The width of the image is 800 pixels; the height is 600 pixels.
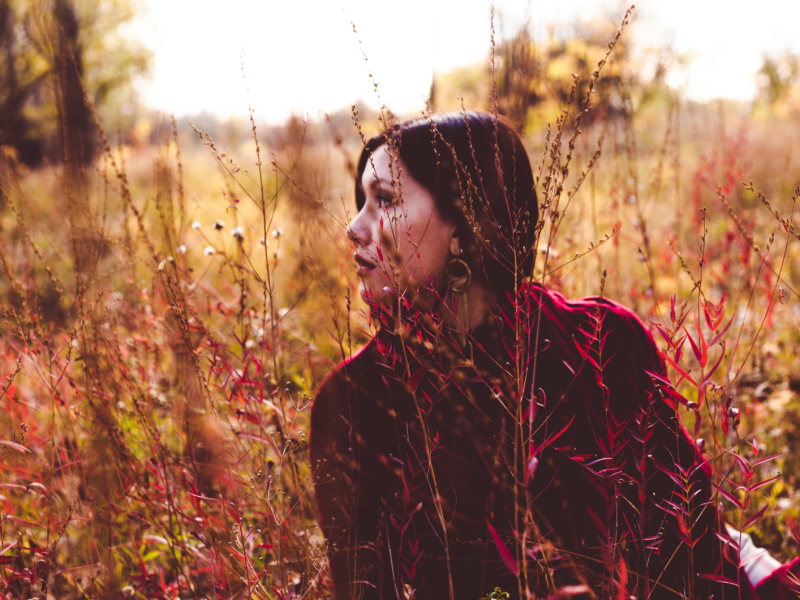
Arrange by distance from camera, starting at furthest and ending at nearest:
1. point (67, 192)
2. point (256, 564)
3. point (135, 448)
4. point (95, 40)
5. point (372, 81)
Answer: point (95, 40) < point (135, 448) < point (67, 192) < point (256, 564) < point (372, 81)

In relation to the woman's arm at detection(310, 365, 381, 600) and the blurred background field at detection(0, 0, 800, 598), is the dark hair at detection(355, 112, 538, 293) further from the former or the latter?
the woman's arm at detection(310, 365, 381, 600)

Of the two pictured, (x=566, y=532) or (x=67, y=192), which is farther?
(x=67, y=192)

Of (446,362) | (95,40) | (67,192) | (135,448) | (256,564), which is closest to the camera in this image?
(256,564)

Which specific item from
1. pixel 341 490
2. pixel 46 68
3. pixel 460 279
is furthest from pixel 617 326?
pixel 46 68

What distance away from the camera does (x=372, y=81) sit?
849 mm

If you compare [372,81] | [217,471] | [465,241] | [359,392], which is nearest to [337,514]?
[359,392]

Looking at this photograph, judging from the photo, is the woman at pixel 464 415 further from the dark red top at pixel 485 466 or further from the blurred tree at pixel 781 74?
the blurred tree at pixel 781 74

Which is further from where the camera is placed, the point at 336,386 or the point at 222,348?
the point at 222,348

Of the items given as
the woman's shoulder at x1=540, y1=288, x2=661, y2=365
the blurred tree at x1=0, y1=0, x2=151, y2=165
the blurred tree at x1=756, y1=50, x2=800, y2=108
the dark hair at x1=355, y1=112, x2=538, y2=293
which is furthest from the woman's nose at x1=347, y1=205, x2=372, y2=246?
the blurred tree at x1=756, y1=50, x2=800, y2=108

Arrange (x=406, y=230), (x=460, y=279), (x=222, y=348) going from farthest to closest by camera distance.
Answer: (x=222, y=348) → (x=460, y=279) → (x=406, y=230)

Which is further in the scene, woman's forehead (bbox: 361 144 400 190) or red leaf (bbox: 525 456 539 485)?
woman's forehead (bbox: 361 144 400 190)

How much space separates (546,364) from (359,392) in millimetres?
474

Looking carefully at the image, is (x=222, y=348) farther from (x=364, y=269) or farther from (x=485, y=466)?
(x=485, y=466)

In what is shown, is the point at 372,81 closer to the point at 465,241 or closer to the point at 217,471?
the point at 465,241
